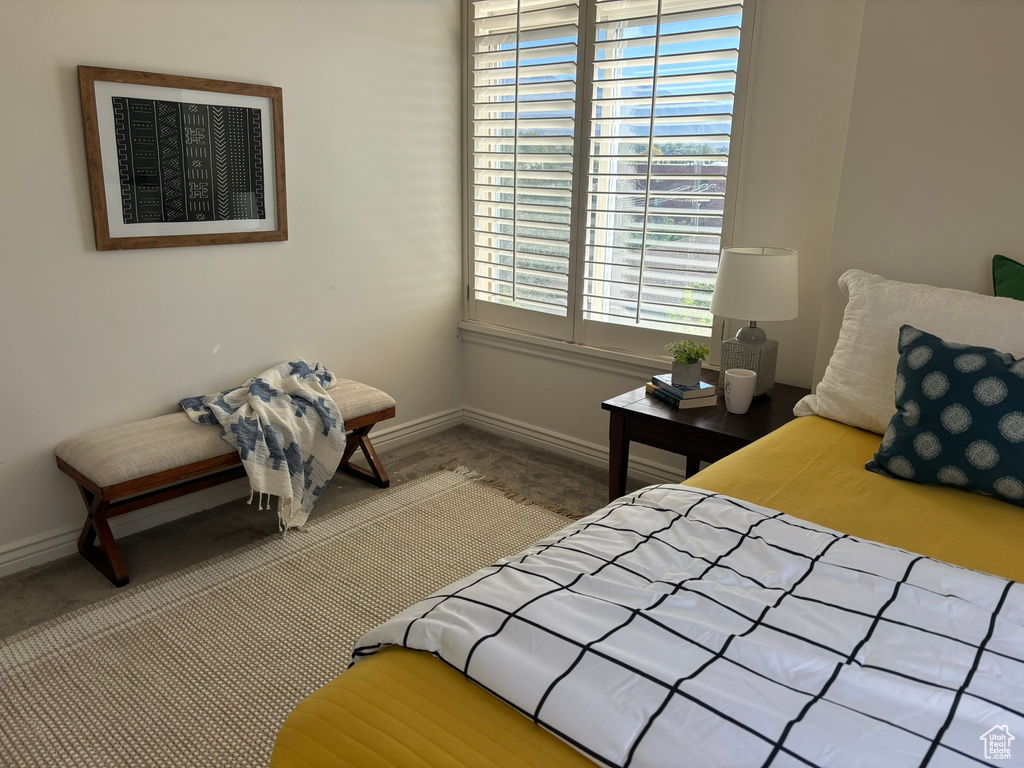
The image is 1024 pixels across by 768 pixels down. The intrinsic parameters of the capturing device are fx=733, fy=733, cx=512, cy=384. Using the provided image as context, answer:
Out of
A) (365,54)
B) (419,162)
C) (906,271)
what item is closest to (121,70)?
(365,54)

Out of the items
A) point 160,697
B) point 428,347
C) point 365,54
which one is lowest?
point 160,697

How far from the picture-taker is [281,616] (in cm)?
229

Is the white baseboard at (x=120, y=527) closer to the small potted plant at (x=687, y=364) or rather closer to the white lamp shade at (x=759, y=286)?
the small potted plant at (x=687, y=364)

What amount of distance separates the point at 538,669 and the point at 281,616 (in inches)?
58.7

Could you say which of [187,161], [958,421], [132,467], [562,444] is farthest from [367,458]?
[958,421]

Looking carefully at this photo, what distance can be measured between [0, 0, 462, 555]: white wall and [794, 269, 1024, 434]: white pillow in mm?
2018

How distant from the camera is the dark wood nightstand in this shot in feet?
7.78

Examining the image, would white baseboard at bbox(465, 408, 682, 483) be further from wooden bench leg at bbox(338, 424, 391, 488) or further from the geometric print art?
the geometric print art

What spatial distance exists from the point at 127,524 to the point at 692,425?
211 centimetres

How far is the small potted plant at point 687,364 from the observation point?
8.45 feet

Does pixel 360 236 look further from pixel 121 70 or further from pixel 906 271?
pixel 906 271

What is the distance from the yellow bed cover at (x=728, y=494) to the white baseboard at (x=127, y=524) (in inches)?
76.9

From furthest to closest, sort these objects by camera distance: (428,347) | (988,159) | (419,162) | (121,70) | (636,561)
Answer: (428,347) → (419,162) → (121,70) → (988,159) → (636,561)

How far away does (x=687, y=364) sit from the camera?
2578mm
